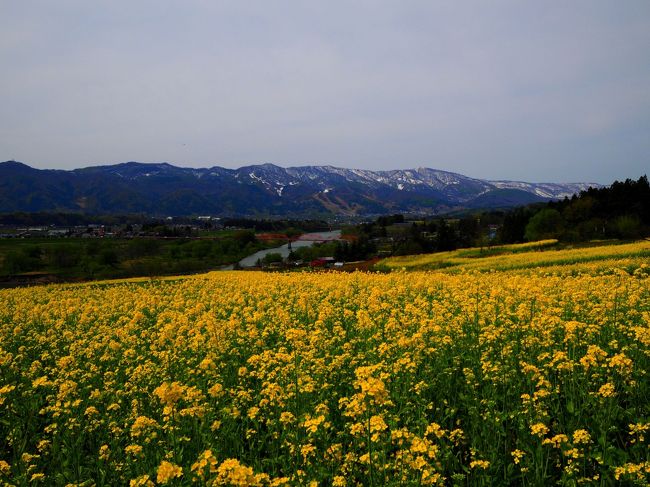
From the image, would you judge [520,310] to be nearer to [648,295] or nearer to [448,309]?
[448,309]

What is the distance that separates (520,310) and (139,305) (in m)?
15.7

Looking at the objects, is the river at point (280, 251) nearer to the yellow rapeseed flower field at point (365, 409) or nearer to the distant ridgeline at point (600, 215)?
the distant ridgeline at point (600, 215)

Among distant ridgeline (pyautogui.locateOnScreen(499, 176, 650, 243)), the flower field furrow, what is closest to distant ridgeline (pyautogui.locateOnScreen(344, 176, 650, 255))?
distant ridgeline (pyautogui.locateOnScreen(499, 176, 650, 243))

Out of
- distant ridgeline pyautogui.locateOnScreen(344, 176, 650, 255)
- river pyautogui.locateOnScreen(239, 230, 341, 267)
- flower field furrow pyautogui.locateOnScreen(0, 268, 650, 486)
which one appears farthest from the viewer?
river pyautogui.locateOnScreen(239, 230, 341, 267)

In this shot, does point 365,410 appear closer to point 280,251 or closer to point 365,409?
point 365,409

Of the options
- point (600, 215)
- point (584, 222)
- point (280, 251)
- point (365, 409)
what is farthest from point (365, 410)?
point (280, 251)

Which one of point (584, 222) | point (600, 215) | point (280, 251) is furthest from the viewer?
point (280, 251)

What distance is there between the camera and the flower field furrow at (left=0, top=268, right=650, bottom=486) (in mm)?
4852

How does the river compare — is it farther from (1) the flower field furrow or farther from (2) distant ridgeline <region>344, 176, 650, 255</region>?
(1) the flower field furrow

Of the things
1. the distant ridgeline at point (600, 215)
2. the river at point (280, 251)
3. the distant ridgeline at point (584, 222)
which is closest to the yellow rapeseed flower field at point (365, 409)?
the distant ridgeline at point (584, 222)

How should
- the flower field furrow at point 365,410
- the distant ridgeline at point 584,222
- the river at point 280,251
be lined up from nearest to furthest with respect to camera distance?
the flower field furrow at point 365,410
the distant ridgeline at point 584,222
the river at point 280,251

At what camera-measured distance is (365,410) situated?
493 cm

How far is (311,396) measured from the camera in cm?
700

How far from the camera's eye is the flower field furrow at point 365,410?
4852mm
